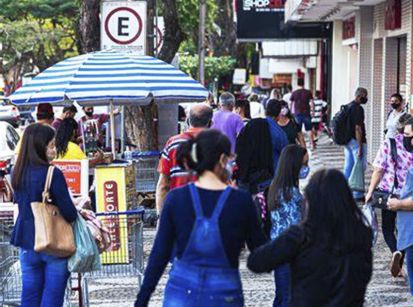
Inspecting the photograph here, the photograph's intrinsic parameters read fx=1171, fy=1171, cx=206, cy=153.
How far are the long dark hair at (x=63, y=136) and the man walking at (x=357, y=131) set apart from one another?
18.9 feet

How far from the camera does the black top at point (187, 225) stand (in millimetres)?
5742

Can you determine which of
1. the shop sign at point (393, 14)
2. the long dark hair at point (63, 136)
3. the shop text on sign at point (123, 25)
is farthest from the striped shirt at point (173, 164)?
the shop sign at point (393, 14)

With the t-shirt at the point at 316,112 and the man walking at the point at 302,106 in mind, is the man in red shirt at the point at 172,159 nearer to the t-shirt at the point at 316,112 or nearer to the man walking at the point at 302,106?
the man walking at the point at 302,106

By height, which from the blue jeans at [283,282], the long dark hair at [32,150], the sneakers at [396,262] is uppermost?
the long dark hair at [32,150]

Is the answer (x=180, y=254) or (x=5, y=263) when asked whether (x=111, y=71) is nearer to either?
(x=5, y=263)

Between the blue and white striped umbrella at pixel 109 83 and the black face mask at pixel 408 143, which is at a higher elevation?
the blue and white striped umbrella at pixel 109 83

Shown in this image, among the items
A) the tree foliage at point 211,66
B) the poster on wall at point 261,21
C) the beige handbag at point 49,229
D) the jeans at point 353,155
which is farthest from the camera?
the tree foliage at point 211,66

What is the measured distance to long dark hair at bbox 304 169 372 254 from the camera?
5598mm

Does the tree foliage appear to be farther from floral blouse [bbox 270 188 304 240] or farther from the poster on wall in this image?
floral blouse [bbox 270 188 304 240]

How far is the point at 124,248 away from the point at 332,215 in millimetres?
3882

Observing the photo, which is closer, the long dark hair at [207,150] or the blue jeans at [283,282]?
the long dark hair at [207,150]

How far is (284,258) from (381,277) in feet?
20.2

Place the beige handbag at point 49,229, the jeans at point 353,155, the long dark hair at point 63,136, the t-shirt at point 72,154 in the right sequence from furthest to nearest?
the jeans at point 353,155
the long dark hair at point 63,136
the t-shirt at point 72,154
the beige handbag at point 49,229

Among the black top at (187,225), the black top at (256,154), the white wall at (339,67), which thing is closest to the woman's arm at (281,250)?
the black top at (187,225)
